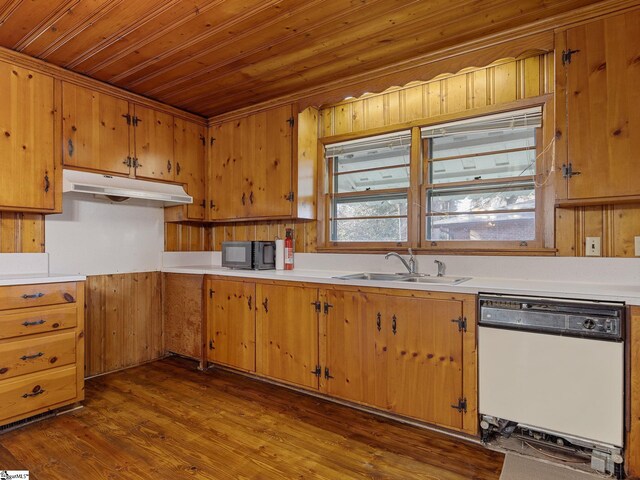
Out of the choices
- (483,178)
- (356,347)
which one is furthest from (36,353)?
(483,178)

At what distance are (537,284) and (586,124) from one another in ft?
3.06

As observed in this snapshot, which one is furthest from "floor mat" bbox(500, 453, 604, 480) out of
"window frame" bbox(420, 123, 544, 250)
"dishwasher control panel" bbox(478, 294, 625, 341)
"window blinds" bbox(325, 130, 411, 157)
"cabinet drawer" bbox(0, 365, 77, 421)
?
"cabinet drawer" bbox(0, 365, 77, 421)

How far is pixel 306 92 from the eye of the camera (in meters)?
3.17

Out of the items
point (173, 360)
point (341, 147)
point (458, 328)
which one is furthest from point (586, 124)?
point (173, 360)

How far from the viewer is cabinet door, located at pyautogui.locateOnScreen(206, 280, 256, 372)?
310cm

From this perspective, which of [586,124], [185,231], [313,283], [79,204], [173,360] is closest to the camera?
[586,124]

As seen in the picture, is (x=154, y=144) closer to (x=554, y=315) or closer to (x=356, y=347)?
(x=356, y=347)

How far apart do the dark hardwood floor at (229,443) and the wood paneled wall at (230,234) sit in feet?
4.50

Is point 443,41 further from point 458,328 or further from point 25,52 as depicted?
point 25,52

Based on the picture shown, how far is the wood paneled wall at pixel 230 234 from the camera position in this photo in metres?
3.50

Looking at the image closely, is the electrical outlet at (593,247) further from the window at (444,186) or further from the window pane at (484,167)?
the window pane at (484,167)

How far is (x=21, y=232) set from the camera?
9.11 feet

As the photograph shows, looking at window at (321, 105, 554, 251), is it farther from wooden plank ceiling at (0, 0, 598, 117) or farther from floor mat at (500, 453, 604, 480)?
floor mat at (500, 453, 604, 480)

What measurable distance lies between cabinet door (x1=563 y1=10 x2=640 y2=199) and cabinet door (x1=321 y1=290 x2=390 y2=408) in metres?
1.37
